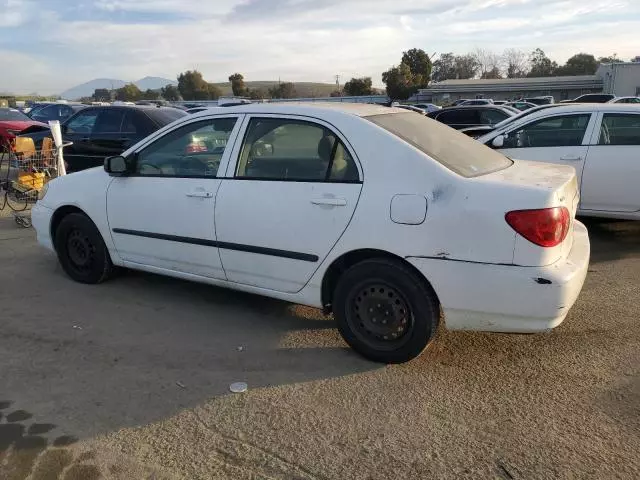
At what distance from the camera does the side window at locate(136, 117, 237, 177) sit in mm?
4211

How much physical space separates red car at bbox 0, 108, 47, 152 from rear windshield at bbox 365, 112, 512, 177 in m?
10.7

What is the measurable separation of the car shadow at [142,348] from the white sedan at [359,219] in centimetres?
33

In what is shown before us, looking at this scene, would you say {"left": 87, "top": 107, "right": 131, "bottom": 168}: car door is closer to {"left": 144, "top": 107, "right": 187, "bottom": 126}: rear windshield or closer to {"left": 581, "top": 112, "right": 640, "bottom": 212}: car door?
{"left": 144, "top": 107, "right": 187, "bottom": 126}: rear windshield

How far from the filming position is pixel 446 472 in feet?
8.45

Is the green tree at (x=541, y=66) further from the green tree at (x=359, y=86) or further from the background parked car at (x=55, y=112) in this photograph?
the background parked car at (x=55, y=112)

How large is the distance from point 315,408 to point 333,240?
106cm

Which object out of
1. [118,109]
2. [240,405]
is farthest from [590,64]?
[240,405]

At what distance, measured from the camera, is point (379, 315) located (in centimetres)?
353

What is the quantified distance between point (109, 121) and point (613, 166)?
7997 mm

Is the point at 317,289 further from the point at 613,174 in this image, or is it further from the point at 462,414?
the point at 613,174

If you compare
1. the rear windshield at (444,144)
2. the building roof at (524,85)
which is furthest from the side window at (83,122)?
the building roof at (524,85)

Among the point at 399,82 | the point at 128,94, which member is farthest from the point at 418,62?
the point at 128,94

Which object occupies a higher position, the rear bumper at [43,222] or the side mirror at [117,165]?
the side mirror at [117,165]

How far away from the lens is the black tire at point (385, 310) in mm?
3375
